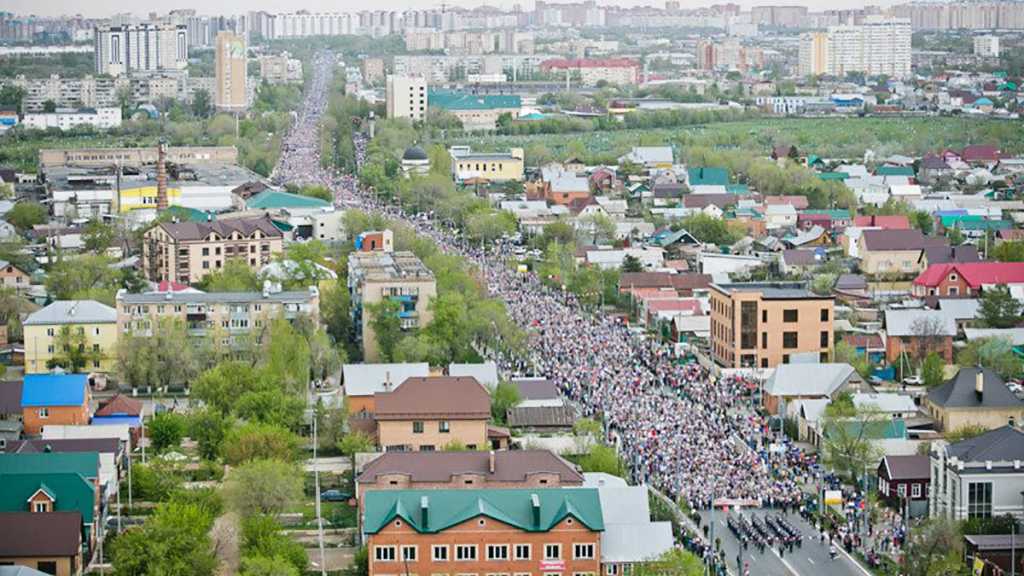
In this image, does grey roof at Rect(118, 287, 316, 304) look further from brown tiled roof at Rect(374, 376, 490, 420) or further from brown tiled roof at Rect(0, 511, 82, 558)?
brown tiled roof at Rect(0, 511, 82, 558)

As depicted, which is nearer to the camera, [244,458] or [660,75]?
[244,458]

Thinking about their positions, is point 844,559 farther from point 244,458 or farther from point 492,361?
point 492,361

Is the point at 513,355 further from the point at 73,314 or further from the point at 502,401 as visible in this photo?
the point at 73,314

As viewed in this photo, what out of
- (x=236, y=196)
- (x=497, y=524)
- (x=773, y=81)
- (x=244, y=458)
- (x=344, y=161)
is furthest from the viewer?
(x=773, y=81)

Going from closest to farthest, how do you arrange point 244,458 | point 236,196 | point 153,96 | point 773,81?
point 244,458 < point 236,196 < point 153,96 < point 773,81

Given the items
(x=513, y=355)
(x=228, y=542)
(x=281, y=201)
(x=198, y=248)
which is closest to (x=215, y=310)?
(x=513, y=355)

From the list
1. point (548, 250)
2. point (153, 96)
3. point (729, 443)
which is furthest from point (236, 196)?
point (153, 96)
